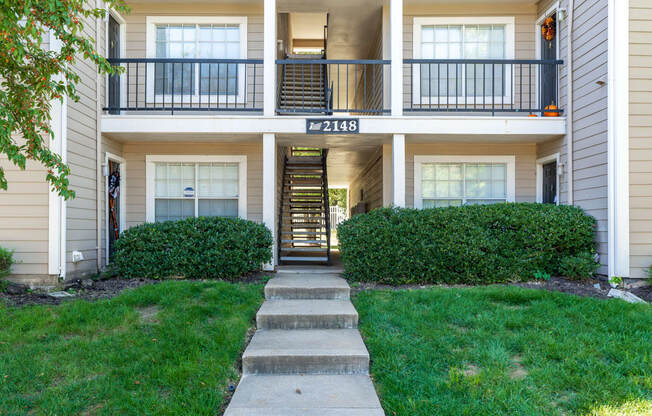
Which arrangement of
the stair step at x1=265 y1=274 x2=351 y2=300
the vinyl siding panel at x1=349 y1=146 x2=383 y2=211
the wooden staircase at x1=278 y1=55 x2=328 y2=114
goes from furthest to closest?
the wooden staircase at x1=278 y1=55 x2=328 y2=114, the vinyl siding panel at x1=349 y1=146 x2=383 y2=211, the stair step at x1=265 y1=274 x2=351 y2=300

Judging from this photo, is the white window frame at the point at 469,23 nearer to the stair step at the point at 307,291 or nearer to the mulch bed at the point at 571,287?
the mulch bed at the point at 571,287

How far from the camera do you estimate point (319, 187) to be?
34.7ft

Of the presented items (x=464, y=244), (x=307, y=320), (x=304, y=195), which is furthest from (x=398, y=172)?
(x=307, y=320)

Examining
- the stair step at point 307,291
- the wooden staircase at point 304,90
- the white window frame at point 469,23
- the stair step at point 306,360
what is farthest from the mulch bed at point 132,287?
the wooden staircase at point 304,90

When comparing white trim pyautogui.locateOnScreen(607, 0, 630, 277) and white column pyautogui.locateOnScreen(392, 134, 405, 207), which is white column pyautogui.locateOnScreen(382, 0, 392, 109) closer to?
white column pyautogui.locateOnScreen(392, 134, 405, 207)

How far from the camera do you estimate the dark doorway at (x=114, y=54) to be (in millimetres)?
8059

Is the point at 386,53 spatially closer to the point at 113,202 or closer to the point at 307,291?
the point at 307,291

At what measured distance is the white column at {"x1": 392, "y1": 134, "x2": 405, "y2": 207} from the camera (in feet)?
23.5

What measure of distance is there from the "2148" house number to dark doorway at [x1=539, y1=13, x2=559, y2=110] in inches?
150

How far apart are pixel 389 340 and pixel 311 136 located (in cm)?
443

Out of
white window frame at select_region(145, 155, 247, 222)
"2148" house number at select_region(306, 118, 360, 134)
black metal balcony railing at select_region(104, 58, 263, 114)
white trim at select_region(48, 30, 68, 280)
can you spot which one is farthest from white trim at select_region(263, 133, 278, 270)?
white trim at select_region(48, 30, 68, 280)

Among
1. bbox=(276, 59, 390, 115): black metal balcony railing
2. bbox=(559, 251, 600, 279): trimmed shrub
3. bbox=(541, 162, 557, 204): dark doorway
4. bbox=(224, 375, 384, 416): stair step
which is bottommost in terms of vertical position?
bbox=(224, 375, 384, 416): stair step

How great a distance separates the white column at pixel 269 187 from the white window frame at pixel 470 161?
9.71ft

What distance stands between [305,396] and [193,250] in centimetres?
392
